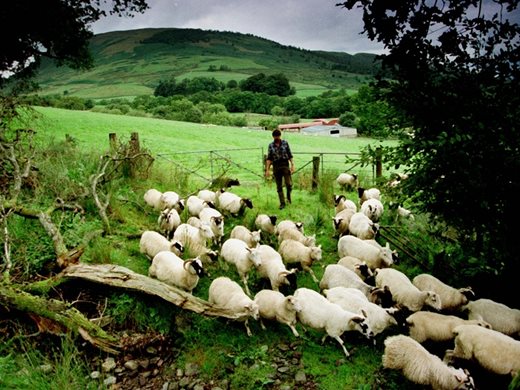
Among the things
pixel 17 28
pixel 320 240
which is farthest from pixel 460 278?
pixel 17 28

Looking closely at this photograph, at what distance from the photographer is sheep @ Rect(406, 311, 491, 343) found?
575cm

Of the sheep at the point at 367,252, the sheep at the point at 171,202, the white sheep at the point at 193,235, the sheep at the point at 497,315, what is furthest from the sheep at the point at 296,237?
the sheep at the point at 497,315

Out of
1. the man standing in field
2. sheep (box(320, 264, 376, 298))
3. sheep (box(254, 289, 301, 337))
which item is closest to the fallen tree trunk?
sheep (box(254, 289, 301, 337))

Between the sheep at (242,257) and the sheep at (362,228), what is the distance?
9.88 ft

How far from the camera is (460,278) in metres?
7.63

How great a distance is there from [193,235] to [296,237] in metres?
2.36

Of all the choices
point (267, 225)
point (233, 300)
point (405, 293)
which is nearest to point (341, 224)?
point (267, 225)

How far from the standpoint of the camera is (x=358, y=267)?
7.54 meters

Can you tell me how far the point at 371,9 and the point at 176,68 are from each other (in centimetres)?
17620

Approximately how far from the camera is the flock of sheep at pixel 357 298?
5.11 metres

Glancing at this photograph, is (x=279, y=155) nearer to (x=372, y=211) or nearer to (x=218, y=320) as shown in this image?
(x=372, y=211)

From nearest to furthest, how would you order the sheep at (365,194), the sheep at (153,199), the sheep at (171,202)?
the sheep at (171,202) → the sheep at (153,199) → the sheep at (365,194)

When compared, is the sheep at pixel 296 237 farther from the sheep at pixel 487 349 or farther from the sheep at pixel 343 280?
the sheep at pixel 487 349

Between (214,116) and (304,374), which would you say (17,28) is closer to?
(304,374)
